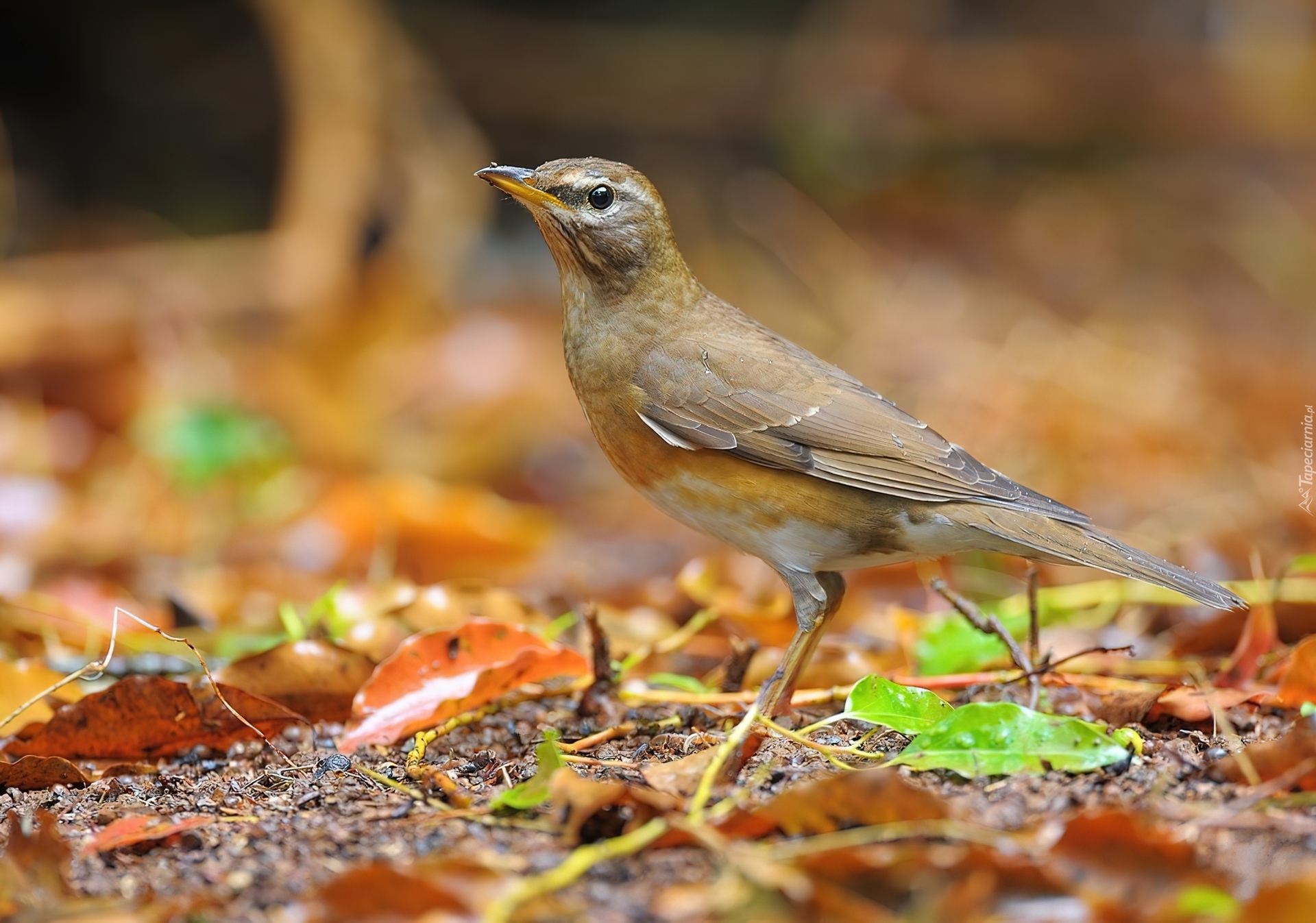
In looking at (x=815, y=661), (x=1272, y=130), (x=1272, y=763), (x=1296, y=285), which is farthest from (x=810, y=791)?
(x=1272, y=130)

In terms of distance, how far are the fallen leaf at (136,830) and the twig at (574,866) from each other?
2.80ft

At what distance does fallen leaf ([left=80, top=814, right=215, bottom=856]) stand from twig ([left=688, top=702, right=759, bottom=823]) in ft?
3.56

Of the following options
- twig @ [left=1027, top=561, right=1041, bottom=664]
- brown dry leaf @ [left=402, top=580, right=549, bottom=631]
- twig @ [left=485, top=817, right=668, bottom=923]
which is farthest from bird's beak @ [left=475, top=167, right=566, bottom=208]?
twig @ [left=485, top=817, right=668, bottom=923]

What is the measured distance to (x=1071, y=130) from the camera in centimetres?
1230

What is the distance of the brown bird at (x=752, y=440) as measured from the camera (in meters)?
3.94

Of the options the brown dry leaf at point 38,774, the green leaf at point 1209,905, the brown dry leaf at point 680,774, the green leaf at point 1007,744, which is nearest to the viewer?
the green leaf at point 1209,905

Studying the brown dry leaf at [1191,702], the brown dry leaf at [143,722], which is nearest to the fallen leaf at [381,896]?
the brown dry leaf at [143,722]

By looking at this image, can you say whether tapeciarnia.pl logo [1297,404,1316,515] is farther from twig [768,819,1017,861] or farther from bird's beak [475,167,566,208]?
twig [768,819,1017,861]

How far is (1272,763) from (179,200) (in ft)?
34.8

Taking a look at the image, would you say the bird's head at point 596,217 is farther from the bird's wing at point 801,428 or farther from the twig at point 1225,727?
the twig at point 1225,727

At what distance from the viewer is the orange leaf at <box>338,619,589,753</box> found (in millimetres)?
3447

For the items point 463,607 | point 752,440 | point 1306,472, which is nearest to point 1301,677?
point 752,440

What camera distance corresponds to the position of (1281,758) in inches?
107

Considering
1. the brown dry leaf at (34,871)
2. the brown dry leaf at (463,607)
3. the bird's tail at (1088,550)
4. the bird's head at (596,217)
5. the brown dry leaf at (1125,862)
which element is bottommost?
the brown dry leaf at (463,607)
